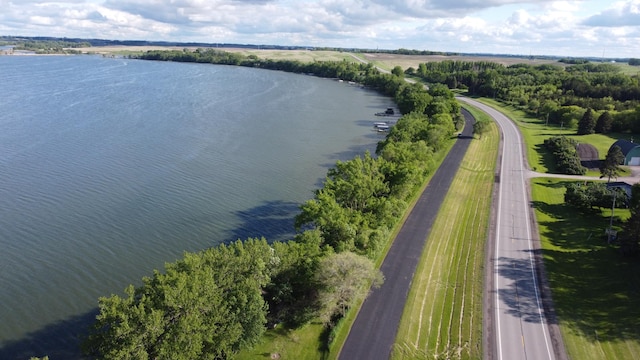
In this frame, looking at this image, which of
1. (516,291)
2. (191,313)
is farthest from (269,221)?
(516,291)

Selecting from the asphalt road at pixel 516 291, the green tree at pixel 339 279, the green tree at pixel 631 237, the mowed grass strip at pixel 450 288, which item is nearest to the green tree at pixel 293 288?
the green tree at pixel 339 279

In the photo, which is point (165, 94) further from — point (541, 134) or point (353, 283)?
point (353, 283)

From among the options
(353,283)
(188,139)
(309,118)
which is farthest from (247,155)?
(353,283)

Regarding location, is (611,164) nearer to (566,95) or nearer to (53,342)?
(53,342)

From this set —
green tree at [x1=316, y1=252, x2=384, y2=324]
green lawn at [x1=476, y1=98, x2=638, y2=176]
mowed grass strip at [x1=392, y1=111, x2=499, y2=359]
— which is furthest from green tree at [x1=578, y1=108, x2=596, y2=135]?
green tree at [x1=316, y1=252, x2=384, y2=324]

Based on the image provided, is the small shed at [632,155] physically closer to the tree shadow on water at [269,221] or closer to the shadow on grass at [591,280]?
the shadow on grass at [591,280]

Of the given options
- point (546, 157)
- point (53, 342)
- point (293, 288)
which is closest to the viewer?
point (53, 342)
